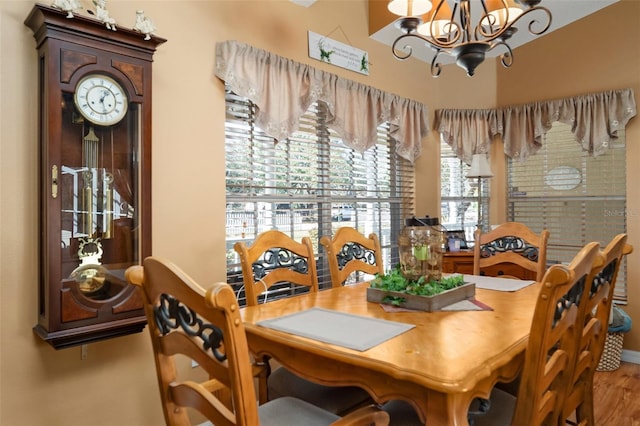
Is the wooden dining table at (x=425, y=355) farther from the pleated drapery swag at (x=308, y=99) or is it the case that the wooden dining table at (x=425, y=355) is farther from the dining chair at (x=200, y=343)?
the pleated drapery swag at (x=308, y=99)

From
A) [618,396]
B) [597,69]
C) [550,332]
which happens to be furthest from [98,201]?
[597,69]

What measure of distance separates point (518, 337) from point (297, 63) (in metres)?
2.20

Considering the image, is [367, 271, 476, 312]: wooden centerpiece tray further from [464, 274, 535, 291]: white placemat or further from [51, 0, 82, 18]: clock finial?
[51, 0, 82, 18]: clock finial

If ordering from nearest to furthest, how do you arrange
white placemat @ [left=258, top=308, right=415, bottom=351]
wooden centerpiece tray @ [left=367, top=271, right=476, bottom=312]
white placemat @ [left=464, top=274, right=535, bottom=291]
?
white placemat @ [left=258, top=308, right=415, bottom=351]
wooden centerpiece tray @ [left=367, top=271, right=476, bottom=312]
white placemat @ [left=464, top=274, right=535, bottom=291]

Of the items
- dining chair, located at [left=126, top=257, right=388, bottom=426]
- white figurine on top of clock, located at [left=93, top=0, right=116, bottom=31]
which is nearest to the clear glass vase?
dining chair, located at [left=126, top=257, right=388, bottom=426]

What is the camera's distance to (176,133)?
234 centimetres

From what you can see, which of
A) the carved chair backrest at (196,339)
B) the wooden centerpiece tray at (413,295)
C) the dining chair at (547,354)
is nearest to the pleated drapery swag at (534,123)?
the wooden centerpiece tray at (413,295)

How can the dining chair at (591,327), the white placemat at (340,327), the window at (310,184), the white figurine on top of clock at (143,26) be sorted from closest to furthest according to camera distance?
the white placemat at (340,327) → the dining chair at (591,327) → the white figurine on top of clock at (143,26) → the window at (310,184)

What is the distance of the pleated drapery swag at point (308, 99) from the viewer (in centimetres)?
256

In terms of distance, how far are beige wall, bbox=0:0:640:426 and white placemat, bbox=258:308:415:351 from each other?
3.39ft

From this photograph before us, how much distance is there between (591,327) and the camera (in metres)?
1.60

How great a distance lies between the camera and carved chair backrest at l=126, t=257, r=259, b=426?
0.94 meters

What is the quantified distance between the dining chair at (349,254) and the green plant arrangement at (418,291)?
1.52 ft

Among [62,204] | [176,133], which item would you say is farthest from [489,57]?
[62,204]
